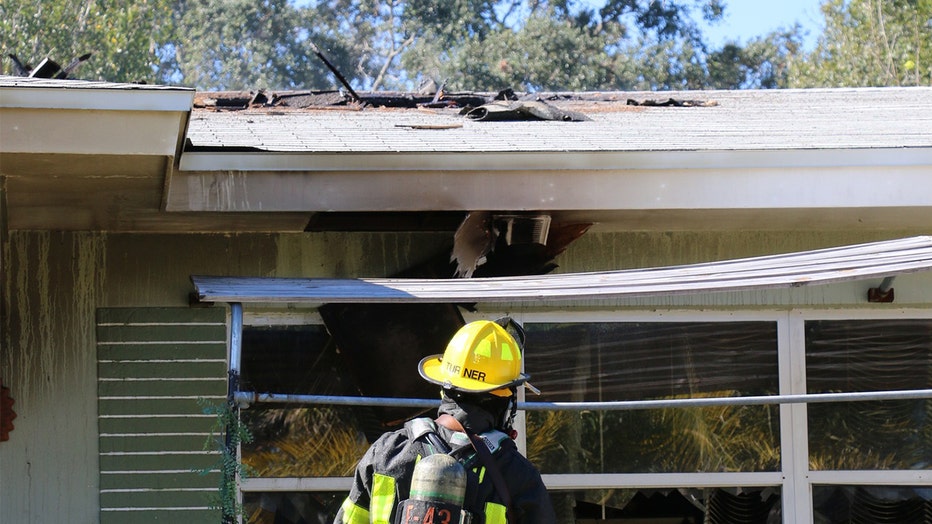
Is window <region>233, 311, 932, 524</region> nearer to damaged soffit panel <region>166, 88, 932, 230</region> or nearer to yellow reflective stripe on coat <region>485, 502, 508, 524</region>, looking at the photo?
damaged soffit panel <region>166, 88, 932, 230</region>

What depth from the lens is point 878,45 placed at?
23312mm

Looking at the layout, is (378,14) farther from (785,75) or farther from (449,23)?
(785,75)

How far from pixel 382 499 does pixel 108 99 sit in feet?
5.34

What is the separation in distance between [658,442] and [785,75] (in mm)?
28068

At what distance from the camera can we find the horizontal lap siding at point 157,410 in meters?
→ 5.51

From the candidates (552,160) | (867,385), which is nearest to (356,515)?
(552,160)

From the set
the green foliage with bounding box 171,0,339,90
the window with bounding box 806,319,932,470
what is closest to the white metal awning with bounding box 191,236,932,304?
the window with bounding box 806,319,932,470

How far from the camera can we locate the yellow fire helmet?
3.41 m

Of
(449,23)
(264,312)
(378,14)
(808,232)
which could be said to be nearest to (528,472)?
(264,312)

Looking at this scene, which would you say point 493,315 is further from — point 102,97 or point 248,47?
point 248,47

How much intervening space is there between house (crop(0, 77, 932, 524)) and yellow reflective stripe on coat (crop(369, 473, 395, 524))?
4.63 feet

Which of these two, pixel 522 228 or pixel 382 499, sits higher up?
pixel 522 228

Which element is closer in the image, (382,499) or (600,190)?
(382,499)

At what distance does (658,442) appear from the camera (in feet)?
19.5
